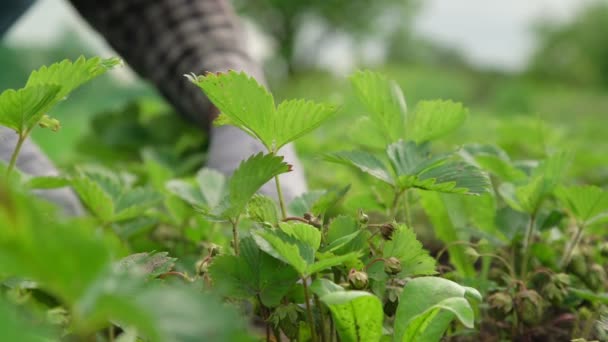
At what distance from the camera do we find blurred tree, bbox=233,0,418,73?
1522 centimetres

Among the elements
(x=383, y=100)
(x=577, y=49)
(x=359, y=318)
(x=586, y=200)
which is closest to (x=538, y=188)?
(x=586, y=200)

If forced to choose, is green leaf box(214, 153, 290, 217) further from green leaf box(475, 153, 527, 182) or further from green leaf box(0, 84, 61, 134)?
green leaf box(475, 153, 527, 182)

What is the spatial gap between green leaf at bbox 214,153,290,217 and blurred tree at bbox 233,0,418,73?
48.5 ft

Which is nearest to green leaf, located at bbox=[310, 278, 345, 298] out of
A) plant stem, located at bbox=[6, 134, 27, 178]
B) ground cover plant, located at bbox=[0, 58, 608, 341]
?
ground cover plant, located at bbox=[0, 58, 608, 341]

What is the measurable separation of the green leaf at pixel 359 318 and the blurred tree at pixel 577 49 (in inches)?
592

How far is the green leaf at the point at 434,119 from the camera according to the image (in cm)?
61

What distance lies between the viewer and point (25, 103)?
1.40ft

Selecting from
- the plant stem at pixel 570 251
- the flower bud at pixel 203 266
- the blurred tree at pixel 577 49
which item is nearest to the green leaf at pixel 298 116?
the flower bud at pixel 203 266

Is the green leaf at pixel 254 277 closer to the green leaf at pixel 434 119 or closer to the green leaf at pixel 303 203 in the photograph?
the green leaf at pixel 303 203

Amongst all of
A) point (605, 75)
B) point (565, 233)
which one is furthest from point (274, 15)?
point (565, 233)

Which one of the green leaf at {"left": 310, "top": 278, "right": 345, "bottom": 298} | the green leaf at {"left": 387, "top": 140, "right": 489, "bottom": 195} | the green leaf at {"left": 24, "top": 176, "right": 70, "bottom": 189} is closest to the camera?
the green leaf at {"left": 310, "top": 278, "right": 345, "bottom": 298}

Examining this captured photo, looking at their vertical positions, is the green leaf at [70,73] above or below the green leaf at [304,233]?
above

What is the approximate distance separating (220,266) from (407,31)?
17051 mm

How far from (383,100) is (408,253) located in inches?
6.7
